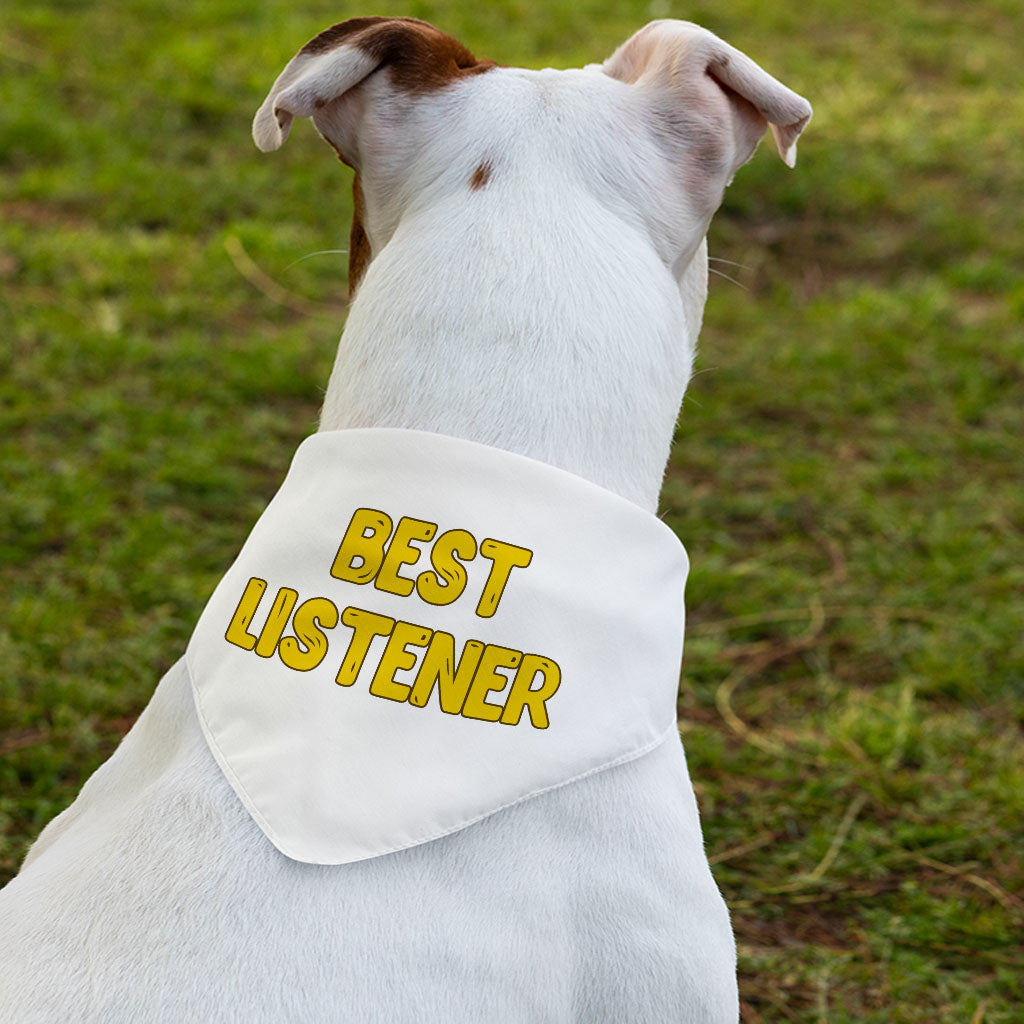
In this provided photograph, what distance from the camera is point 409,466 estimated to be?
1.70 m

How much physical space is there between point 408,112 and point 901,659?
2.37 meters

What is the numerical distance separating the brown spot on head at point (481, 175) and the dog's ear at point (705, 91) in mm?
262

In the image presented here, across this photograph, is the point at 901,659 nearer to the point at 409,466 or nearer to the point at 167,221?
the point at 409,466

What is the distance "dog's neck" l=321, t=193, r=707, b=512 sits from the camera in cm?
174

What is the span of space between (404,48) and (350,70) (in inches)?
3.6

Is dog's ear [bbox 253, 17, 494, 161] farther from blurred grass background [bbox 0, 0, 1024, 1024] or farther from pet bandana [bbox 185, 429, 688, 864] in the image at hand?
blurred grass background [bbox 0, 0, 1024, 1024]

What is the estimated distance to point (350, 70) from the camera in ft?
6.13

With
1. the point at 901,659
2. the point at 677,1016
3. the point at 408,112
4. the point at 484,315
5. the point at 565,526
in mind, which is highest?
the point at 408,112

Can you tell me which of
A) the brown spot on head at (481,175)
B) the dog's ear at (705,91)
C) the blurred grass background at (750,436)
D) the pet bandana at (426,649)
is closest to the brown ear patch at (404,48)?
the brown spot on head at (481,175)

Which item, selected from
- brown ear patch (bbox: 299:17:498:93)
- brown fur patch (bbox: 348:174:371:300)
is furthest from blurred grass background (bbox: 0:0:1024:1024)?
brown ear patch (bbox: 299:17:498:93)

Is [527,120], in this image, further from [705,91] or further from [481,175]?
[705,91]

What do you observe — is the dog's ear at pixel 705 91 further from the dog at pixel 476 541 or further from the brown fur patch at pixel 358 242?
the brown fur patch at pixel 358 242

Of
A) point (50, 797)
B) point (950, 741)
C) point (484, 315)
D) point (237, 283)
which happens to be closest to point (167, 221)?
point (237, 283)

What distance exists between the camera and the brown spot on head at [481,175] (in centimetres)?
184
